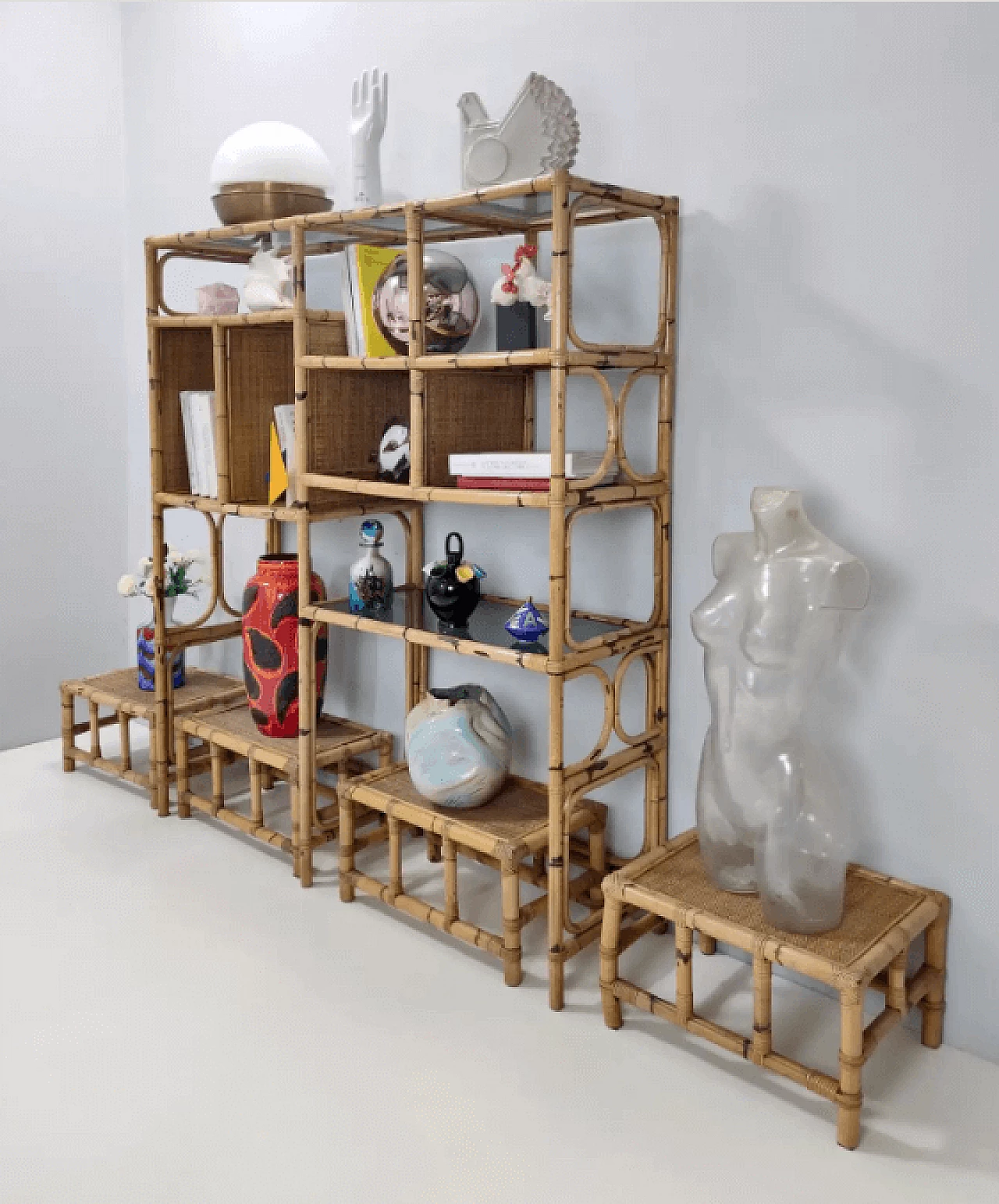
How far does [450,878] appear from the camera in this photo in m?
2.19

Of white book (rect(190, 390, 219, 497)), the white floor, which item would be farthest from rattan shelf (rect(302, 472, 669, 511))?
the white floor

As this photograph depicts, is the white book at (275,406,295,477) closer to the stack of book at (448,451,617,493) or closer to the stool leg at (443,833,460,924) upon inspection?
the stack of book at (448,451,617,493)

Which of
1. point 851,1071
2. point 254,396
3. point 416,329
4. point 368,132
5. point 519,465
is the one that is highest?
point 368,132

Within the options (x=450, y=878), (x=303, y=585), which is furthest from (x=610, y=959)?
(x=303, y=585)

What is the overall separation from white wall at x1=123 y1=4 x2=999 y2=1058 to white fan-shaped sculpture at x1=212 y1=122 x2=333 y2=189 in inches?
16.4

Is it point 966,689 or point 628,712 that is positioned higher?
point 966,689

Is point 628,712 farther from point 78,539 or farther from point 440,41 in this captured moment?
point 78,539

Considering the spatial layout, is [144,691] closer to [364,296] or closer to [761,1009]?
[364,296]

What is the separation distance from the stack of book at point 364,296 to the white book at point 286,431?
30 cm

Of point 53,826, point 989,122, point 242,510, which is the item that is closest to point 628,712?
point 242,510

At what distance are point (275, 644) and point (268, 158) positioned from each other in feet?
3.55

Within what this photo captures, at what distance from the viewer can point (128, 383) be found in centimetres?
354

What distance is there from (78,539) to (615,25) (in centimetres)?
221

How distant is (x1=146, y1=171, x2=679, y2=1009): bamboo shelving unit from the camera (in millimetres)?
1978
